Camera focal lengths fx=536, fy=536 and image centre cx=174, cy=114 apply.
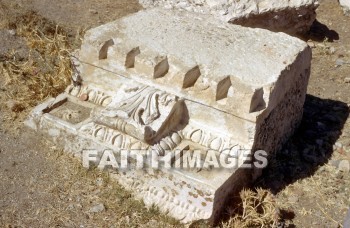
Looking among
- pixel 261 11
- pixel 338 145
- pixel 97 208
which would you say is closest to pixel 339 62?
pixel 261 11

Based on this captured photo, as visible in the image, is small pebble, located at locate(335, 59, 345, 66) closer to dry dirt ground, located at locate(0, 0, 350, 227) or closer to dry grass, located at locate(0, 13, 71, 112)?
dry dirt ground, located at locate(0, 0, 350, 227)

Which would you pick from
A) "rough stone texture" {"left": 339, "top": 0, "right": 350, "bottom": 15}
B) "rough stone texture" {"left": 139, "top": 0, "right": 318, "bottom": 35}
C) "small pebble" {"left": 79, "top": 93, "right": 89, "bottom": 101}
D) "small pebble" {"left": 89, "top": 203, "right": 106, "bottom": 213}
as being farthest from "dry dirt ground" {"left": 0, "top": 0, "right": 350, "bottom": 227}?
"rough stone texture" {"left": 339, "top": 0, "right": 350, "bottom": 15}

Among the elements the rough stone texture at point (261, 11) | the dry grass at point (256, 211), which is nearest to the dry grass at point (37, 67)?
the rough stone texture at point (261, 11)

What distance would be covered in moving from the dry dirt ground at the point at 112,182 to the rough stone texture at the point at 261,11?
1156 millimetres

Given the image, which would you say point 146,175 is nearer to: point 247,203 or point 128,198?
point 128,198

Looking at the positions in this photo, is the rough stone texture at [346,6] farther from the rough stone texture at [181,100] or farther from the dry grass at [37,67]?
the dry grass at [37,67]

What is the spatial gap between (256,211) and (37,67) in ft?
9.13

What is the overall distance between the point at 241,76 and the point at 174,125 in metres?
0.65

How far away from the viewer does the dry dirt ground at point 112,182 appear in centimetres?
386

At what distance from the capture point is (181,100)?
411cm

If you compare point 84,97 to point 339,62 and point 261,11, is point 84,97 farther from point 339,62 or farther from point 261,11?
point 339,62

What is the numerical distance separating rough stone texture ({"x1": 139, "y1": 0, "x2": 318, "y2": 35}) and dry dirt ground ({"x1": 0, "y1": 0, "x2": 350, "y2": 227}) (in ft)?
3.79

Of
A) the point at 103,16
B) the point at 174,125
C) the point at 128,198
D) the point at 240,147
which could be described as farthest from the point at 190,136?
the point at 103,16

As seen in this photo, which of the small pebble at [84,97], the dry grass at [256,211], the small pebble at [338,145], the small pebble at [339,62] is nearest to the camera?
the dry grass at [256,211]
